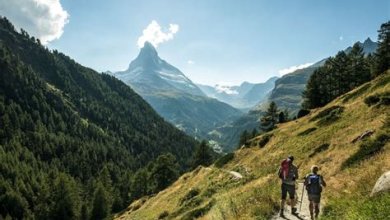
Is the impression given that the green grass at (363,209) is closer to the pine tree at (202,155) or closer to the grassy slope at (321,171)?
the grassy slope at (321,171)

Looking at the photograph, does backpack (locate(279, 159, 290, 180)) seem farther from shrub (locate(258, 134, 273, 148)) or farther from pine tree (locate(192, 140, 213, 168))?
pine tree (locate(192, 140, 213, 168))

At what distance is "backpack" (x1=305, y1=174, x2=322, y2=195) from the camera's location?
67.8ft

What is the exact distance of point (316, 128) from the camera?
61938mm

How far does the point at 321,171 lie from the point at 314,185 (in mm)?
13863

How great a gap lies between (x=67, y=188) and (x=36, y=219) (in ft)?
51.4

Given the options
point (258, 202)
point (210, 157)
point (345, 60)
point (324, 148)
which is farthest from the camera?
point (210, 157)

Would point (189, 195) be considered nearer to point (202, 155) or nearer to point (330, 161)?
point (330, 161)

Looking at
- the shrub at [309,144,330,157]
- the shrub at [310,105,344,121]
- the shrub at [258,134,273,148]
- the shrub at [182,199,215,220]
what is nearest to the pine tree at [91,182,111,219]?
the shrub at [258,134,273,148]

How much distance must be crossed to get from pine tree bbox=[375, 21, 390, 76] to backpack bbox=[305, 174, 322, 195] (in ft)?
265

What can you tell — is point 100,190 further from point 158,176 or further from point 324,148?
point 324,148

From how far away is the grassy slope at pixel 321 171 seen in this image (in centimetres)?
1967

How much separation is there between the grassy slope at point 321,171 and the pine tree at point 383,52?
2577 cm

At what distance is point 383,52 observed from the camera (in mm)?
93625

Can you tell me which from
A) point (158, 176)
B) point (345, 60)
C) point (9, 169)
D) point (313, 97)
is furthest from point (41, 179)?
point (345, 60)
